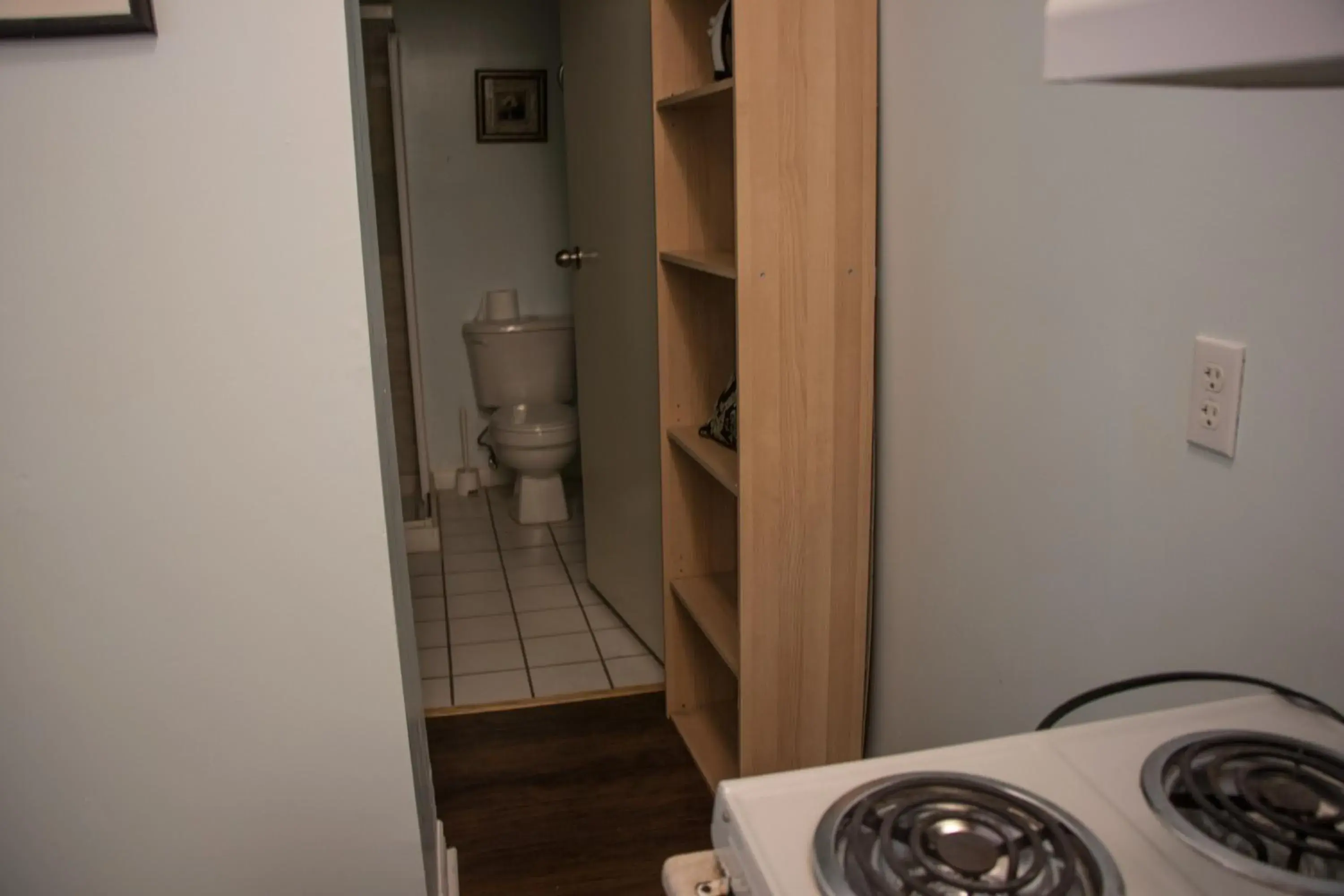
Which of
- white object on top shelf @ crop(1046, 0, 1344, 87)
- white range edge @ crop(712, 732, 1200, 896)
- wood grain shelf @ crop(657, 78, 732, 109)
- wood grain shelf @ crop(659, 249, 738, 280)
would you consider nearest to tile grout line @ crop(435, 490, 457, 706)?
wood grain shelf @ crop(659, 249, 738, 280)

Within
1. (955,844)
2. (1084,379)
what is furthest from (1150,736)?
A: (1084,379)

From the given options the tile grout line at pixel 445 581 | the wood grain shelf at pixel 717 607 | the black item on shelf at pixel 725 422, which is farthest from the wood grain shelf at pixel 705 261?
the tile grout line at pixel 445 581

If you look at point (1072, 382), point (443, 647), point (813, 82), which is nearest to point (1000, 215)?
point (1072, 382)

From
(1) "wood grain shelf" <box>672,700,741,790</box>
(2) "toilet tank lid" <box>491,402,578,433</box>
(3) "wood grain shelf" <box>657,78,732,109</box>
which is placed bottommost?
(1) "wood grain shelf" <box>672,700,741,790</box>

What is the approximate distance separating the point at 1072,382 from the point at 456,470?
10.8 feet

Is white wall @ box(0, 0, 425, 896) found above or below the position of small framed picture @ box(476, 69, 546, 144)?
below

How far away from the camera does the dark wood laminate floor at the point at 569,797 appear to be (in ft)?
6.41

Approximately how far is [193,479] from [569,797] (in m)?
1.13

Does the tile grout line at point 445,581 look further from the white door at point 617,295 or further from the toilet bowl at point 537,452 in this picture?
the white door at point 617,295

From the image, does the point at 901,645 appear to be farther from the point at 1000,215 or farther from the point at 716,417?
the point at 1000,215

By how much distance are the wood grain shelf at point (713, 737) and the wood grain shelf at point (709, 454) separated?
58 cm

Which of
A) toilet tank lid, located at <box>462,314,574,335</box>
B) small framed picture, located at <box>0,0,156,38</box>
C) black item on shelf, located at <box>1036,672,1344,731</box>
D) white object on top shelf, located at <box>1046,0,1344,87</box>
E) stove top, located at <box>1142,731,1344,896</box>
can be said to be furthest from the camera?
toilet tank lid, located at <box>462,314,574,335</box>

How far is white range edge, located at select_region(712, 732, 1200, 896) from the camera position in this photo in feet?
2.38

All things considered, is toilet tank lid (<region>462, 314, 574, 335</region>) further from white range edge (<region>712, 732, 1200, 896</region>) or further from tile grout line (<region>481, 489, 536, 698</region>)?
white range edge (<region>712, 732, 1200, 896</region>)
